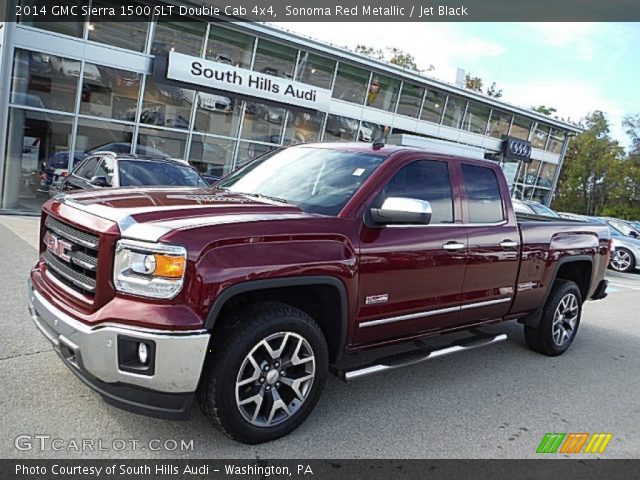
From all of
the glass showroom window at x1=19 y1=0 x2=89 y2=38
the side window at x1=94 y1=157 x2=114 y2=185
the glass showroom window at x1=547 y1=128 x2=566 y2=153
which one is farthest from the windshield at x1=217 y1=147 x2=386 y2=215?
the glass showroom window at x1=547 y1=128 x2=566 y2=153

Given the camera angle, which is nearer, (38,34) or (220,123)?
(38,34)

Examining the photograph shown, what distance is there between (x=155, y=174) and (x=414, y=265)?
19.9ft

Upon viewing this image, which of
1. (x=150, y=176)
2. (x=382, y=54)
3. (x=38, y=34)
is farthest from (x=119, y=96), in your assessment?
(x=382, y=54)

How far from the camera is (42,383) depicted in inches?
138

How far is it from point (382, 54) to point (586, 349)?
4370 cm

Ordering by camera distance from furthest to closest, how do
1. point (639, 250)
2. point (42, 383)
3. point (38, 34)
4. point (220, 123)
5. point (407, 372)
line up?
point (220, 123) → point (639, 250) → point (38, 34) → point (407, 372) → point (42, 383)

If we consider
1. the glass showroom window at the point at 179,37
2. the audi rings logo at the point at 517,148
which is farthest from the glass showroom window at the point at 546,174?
the glass showroom window at the point at 179,37

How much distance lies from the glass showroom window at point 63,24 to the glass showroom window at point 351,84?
8625 millimetres

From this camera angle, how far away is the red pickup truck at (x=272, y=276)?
8.69 ft

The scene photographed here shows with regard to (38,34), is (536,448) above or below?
below

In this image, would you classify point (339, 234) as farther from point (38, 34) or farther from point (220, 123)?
point (220, 123)

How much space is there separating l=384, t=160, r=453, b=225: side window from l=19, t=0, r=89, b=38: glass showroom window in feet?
39.9

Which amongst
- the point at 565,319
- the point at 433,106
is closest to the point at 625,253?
the point at 433,106

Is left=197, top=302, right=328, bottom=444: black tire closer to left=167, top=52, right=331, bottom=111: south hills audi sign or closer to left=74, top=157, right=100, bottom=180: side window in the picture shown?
left=74, top=157, right=100, bottom=180: side window
